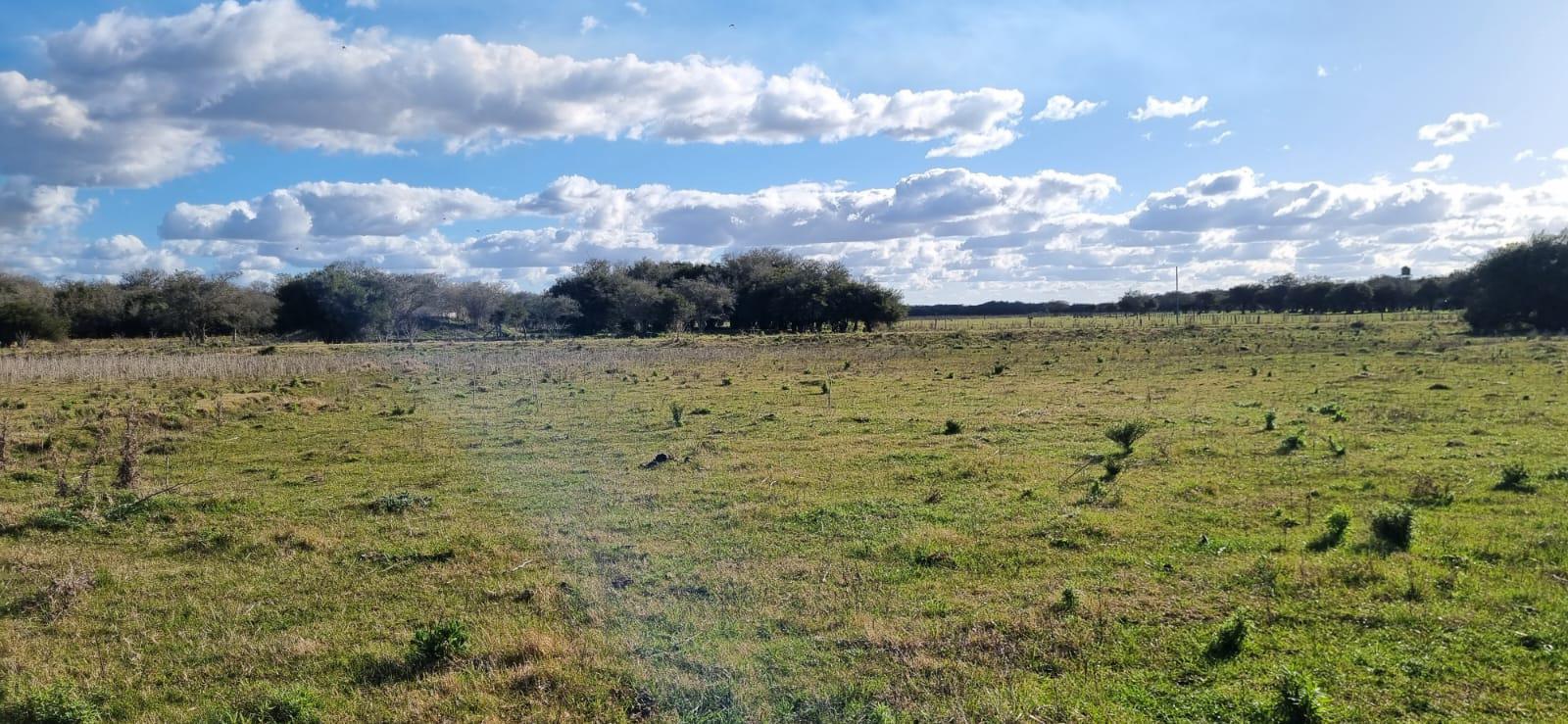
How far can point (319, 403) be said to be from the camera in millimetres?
23500

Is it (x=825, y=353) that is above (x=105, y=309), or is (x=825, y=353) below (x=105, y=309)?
below

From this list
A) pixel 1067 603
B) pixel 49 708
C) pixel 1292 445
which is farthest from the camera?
pixel 1292 445

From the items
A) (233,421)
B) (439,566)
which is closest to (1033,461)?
(439,566)

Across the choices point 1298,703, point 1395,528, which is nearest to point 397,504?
point 1298,703

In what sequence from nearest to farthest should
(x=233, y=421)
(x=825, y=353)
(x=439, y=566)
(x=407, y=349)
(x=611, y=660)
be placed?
1. (x=611, y=660)
2. (x=439, y=566)
3. (x=233, y=421)
4. (x=825, y=353)
5. (x=407, y=349)

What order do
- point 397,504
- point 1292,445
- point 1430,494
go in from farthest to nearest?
point 1292,445 < point 397,504 < point 1430,494

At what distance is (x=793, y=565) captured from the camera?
28.8 feet

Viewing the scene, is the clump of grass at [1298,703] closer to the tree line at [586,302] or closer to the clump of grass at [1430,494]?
the clump of grass at [1430,494]

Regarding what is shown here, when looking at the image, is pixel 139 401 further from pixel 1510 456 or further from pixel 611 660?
pixel 1510 456

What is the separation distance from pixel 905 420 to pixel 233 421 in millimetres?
15791

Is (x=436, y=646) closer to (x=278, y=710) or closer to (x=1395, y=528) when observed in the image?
(x=278, y=710)

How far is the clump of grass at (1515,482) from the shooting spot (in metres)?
11.3

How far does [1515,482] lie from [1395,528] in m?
4.28

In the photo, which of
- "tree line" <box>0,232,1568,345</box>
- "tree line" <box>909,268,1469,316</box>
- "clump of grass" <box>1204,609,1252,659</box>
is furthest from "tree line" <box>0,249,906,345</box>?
"clump of grass" <box>1204,609,1252,659</box>
